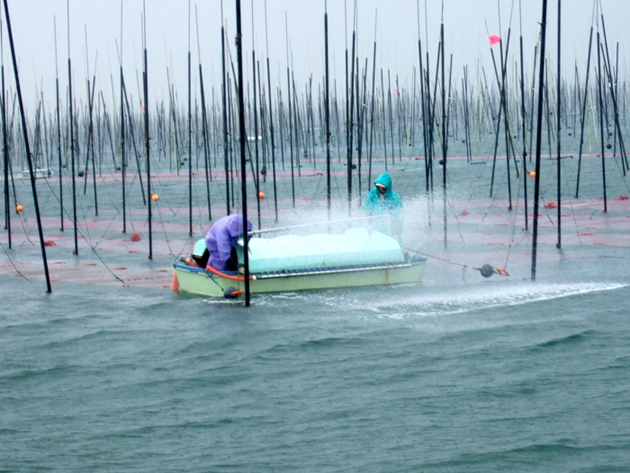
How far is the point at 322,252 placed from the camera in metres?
15.2

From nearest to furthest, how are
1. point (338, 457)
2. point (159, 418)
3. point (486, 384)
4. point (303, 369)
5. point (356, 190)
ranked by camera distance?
point (338, 457)
point (159, 418)
point (486, 384)
point (303, 369)
point (356, 190)

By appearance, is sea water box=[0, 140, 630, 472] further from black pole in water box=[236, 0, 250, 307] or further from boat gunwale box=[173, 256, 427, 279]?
black pole in water box=[236, 0, 250, 307]

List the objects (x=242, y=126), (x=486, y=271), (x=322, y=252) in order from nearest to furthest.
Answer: (x=242, y=126) → (x=322, y=252) → (x=486, y=271)

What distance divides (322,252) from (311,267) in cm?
33

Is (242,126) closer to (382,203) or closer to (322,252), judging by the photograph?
(322,252)

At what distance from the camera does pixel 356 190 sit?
36.1 meters

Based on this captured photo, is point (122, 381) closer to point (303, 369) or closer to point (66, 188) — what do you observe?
point (303, 369)

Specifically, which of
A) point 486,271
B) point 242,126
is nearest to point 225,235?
point 242,126

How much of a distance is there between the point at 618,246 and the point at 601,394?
1099cm

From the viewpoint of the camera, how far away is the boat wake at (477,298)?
13.4m

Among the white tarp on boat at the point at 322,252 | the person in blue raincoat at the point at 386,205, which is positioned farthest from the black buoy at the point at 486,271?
the person in blue raincoat at the point at 386,205

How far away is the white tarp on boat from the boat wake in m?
1.27

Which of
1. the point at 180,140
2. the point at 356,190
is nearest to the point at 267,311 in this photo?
the point at 356,190

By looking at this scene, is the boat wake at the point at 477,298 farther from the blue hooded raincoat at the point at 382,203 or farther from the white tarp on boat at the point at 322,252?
the blue hooded raincoat at the point at 382,203
